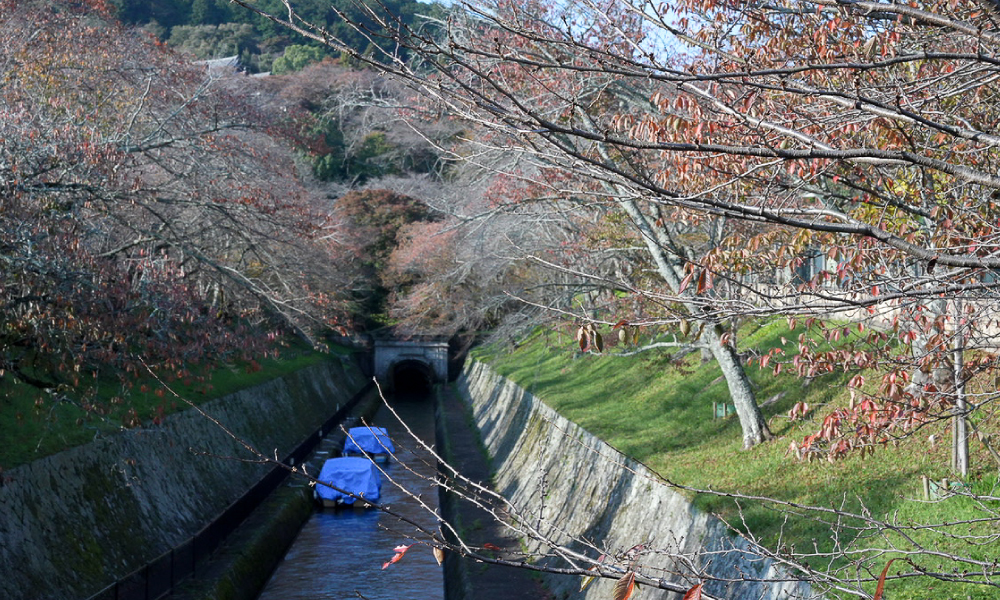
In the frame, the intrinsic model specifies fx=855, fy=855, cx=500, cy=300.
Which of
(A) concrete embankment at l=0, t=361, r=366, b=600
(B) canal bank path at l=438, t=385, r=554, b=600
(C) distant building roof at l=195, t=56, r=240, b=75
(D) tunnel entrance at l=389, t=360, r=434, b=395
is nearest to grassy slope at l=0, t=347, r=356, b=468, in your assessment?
(A) concrete embankment at l=0, t=361, r=366, b=600

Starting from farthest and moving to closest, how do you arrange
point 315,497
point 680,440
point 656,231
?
point 315,497
point 680,440
point 656,231

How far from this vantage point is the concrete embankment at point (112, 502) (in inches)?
424

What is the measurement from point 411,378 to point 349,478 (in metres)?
40.5

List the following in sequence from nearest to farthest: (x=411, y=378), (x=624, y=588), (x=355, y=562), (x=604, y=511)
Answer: (x=624, y=588) → (x=604, y=511) → (x=355, y=562) → (x=411, y=378)

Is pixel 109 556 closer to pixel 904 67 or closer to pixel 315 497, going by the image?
pixel 315 497

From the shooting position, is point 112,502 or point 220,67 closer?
point 112,502

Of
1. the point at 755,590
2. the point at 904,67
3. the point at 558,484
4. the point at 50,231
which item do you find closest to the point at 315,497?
the point at 558,484

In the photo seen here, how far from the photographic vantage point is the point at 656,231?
13.1 meters

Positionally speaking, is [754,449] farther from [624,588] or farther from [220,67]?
[220,67]

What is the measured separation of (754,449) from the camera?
13.0 metres

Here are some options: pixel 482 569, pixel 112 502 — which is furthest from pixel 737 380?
pixel 112 502

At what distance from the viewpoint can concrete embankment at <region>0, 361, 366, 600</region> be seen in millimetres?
10762

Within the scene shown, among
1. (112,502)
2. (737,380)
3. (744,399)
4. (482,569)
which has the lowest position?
(482,569)

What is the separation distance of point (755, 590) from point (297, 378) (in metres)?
26.1
